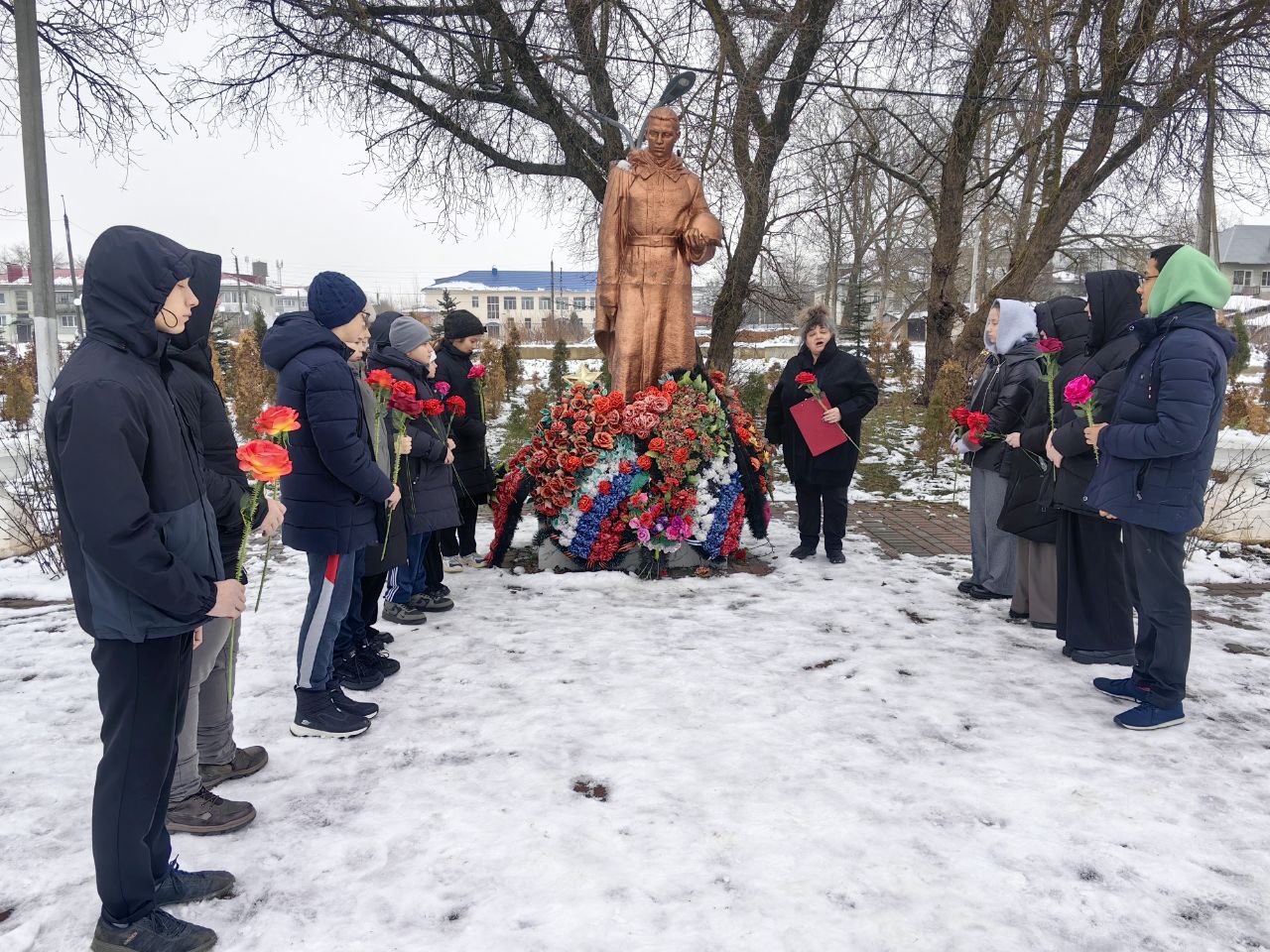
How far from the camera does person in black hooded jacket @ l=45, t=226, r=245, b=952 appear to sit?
1675 mm

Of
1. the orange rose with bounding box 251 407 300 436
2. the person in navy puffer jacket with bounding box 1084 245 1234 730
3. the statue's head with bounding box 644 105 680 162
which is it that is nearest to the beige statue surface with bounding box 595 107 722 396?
the statue's head with bounding box 644 105 680 162

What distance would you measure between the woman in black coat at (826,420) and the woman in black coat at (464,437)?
6.81ft

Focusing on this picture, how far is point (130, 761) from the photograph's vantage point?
182 cm

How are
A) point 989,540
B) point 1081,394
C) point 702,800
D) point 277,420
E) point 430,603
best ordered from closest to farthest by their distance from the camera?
point 277,420 < point 702,800 < point 1081,394 < point 430,603 < point 989,540

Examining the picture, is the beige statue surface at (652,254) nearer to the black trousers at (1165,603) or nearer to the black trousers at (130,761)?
the black trousers at (1165,603)

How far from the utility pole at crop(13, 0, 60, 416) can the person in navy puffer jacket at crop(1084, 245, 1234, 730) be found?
7876 mm

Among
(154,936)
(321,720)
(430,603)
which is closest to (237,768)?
(321,720)

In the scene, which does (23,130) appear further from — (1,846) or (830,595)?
(830,595)

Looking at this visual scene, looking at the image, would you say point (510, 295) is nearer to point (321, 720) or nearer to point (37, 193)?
point (37, 193)

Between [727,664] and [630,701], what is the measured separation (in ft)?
1.99

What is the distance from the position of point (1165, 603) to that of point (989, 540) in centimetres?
167

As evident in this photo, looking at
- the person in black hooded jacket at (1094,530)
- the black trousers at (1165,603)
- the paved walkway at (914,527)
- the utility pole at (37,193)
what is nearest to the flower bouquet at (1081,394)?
the person in black hooded jacket at (1094,530)

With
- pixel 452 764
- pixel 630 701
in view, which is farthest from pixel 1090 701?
pixel 452 764

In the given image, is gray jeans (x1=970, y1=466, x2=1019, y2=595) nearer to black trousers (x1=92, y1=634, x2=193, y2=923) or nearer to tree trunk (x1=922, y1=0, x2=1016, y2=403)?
black trousers (x1=92, y1=634, x2=193, y2=923)
